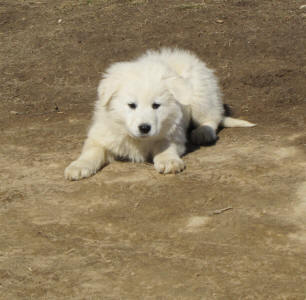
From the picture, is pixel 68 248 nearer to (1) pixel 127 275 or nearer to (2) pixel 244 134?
(1) pixel 127 275

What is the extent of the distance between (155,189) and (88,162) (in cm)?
72

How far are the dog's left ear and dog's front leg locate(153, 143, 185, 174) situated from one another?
43 cm

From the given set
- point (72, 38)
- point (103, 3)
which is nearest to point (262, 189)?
point (72, 38)

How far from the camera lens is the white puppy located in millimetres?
4918

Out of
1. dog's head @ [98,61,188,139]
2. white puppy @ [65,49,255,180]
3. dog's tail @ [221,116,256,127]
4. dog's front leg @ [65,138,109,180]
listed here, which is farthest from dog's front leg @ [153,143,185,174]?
dog's tail @ [221,116,256,127]

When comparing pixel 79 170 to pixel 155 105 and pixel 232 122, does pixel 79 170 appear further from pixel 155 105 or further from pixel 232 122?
pixel 232 122

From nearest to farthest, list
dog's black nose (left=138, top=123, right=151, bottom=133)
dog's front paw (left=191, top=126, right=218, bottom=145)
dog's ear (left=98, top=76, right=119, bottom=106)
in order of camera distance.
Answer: dog's black nose (left=138, top=123, right=151, bottom=133) < dog's ear (left=98, top=76, right=119, bottom=106) < dog's front paw (left=191, top=126, right=218, bottom=145)

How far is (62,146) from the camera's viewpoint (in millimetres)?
5879

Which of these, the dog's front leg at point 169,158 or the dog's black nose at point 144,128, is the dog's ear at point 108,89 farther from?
the dog's front leg at point 169,158

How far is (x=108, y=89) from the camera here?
508 cm

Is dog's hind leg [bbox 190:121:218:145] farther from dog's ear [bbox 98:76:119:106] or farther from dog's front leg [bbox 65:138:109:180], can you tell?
dog's ear [bbox 98:76:119:106]

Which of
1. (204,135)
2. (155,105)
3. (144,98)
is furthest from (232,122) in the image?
(144,98)

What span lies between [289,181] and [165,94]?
1239 mm

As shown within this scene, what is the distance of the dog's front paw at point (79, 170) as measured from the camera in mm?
4953
